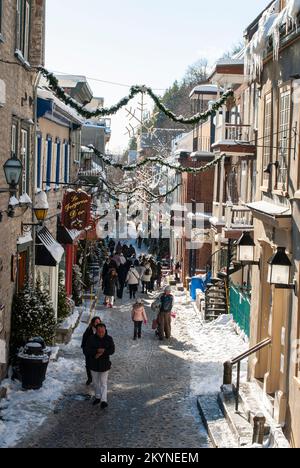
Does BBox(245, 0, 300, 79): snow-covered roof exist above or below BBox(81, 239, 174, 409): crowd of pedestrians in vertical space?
above

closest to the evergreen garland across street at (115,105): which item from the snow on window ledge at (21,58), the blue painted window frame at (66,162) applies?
the snow on window ledge at (21,58)

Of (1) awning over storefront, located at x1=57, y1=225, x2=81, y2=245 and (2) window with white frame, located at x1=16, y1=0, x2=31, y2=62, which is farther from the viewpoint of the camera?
(1) awning over storefront, located at x1=57, y1=225, x2=81, y2=245

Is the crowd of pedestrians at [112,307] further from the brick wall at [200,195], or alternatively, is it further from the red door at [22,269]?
the brick wall at [200,195]

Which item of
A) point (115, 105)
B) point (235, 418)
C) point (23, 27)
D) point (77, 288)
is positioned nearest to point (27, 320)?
point (115, 105)

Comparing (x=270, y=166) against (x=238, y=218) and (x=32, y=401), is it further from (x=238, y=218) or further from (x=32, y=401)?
(x=238, y=218)

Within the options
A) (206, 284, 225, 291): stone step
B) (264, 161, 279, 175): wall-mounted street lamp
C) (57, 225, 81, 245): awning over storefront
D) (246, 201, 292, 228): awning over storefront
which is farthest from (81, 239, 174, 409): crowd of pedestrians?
(264, 161, 279, 175): wall-mounted street lamp

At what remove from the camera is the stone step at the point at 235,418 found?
441 inches

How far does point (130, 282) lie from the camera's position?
28.0 metres

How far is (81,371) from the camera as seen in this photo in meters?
16.3

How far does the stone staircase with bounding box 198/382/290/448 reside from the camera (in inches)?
436

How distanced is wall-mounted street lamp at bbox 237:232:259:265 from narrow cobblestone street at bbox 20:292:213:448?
2.93 metres

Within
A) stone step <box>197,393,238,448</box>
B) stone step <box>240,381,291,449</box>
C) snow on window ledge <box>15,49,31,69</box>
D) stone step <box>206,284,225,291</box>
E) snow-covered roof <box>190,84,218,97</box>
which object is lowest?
stone step <box>197,393,238,448</box>

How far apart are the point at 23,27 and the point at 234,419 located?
9379 millimetres

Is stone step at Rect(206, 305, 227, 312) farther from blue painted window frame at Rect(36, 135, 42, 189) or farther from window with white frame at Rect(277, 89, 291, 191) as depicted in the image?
window with white frame at Rect(277, 89, 291, 191)
